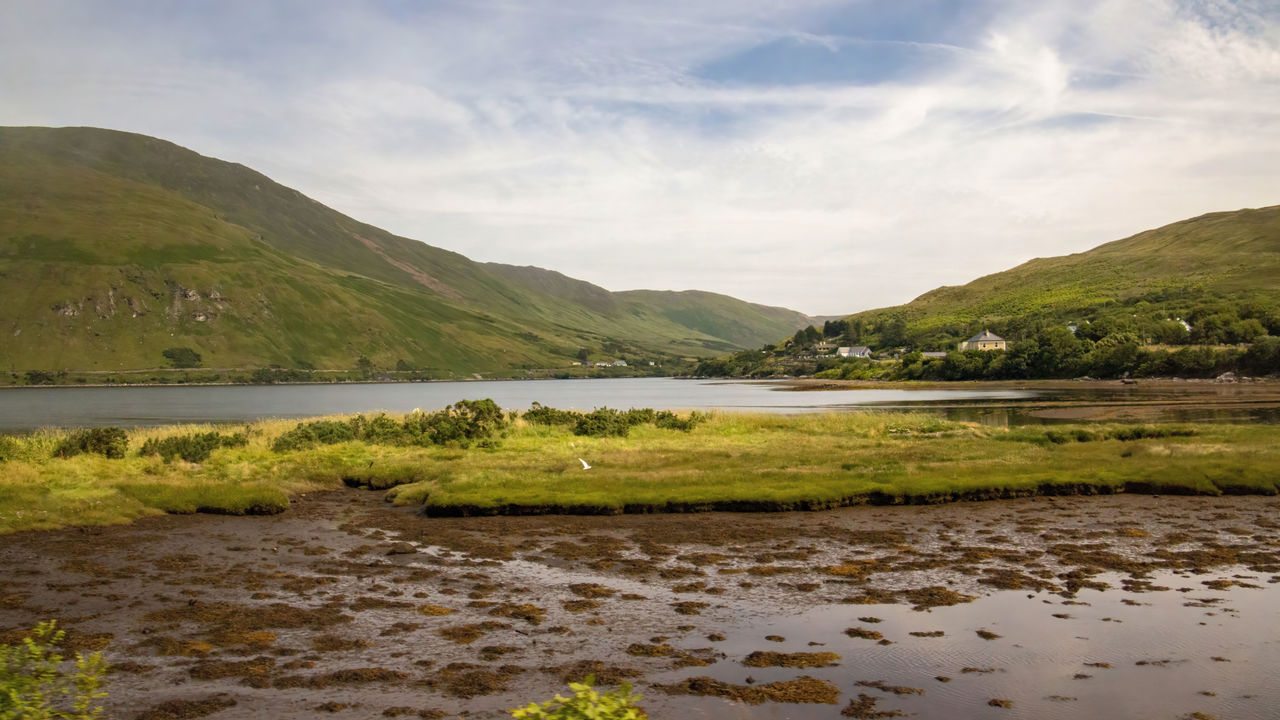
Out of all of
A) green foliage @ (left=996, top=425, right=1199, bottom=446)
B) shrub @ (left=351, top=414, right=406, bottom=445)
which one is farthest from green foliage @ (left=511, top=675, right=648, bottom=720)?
green foliage @ (left=996, top=425, right=1199, bottom=446)

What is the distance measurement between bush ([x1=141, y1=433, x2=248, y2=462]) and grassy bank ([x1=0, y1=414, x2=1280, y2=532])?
0.94ft

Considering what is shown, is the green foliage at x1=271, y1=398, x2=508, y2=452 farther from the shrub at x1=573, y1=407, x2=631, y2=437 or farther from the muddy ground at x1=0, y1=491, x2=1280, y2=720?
the muddy ground at x1=0, y1=491, x2=1280, y2=720

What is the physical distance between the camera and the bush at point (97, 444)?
44050 millimetres

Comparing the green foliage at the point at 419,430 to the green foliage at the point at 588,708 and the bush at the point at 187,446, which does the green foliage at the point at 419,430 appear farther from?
the green foliage at the point at 588,708

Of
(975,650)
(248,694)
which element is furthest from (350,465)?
(975,650)

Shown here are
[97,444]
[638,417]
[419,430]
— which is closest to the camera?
[97,444]

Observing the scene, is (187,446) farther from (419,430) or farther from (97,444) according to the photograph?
(419,430)

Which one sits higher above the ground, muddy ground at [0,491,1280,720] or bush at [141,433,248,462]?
bush at [141,433,248,462]

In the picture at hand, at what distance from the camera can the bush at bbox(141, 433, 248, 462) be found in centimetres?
4500

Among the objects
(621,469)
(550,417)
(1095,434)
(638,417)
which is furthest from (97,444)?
(1095,434)

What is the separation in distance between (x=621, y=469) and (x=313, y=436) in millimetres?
22166

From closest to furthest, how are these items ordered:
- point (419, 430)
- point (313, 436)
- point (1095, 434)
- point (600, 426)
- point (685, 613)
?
point (685, 613), point (313, 436), point (419, 430), point (1095, 434), point (600, 426)

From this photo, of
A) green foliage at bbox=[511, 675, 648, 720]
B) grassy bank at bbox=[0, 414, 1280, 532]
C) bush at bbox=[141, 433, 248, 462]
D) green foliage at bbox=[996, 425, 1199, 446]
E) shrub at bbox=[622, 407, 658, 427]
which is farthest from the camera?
shrub at bbox=[622, 407, 658, 427]

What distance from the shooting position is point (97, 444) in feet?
147
